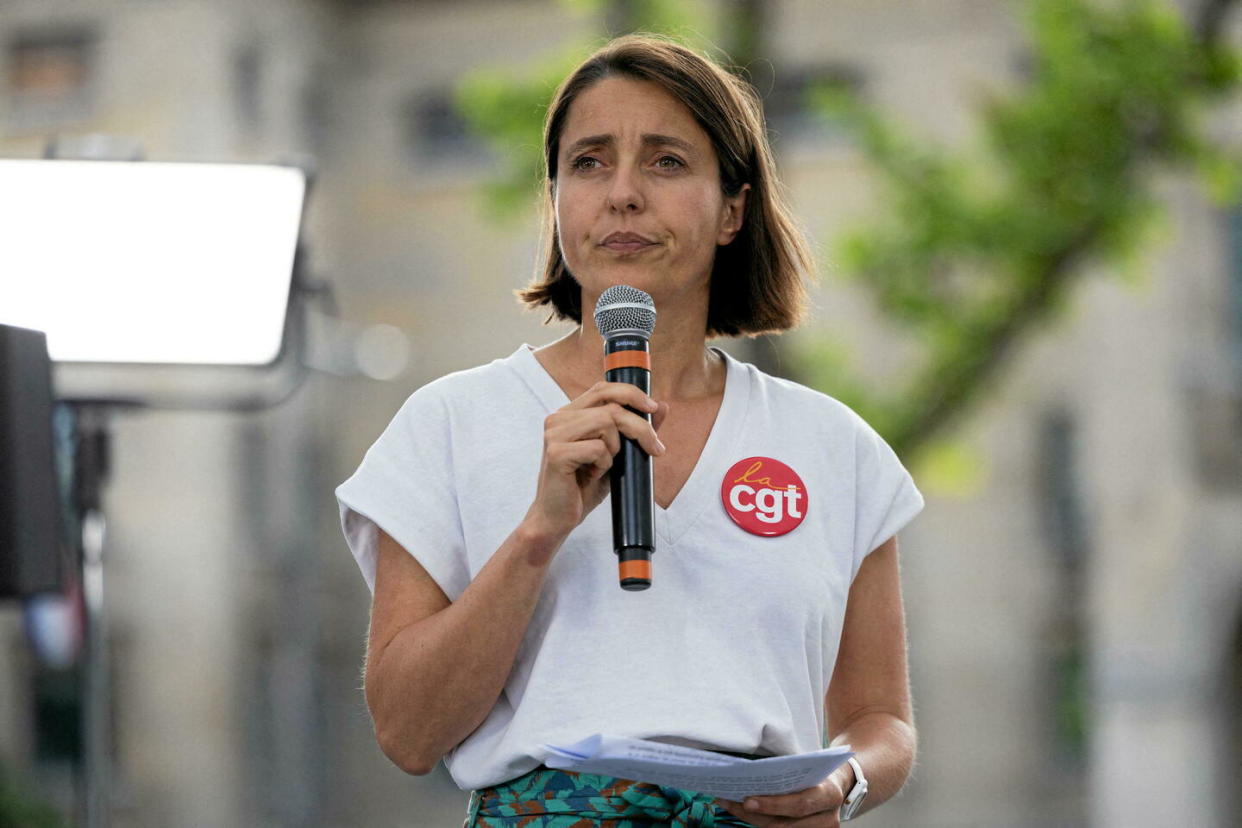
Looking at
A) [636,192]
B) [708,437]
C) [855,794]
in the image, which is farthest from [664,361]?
[855,794]

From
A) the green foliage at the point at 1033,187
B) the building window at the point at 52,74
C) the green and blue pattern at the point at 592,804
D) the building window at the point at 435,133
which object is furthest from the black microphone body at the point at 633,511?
the building window at the point at 435,133

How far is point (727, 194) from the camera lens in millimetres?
2473

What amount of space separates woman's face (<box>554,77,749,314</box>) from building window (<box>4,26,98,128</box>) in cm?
1843

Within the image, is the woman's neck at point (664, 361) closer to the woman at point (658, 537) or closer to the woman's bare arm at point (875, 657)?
the woman at point (658, 537)

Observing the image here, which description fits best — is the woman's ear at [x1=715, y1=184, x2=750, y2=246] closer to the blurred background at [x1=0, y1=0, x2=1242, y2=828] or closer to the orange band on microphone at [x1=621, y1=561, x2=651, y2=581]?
the orange band on microphone at [x1=621, y1=561, x2=651, y2=581]

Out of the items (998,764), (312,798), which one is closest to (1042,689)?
(998,764)

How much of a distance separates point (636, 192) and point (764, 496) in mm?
421

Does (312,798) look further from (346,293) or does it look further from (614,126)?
(614,126)

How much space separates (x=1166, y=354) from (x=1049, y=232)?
5.92 metres

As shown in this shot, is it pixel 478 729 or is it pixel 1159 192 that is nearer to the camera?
pixel 478 729

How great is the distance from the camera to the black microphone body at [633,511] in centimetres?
198

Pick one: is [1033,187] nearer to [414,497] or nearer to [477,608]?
[414,497]

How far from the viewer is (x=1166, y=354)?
15.2m

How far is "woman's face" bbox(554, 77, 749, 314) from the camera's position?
2.27 meters
